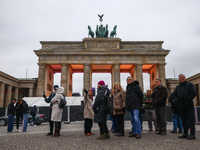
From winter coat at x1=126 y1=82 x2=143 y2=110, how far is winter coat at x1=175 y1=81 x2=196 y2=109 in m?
1.39

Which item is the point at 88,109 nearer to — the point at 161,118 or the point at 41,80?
the point at 161,118

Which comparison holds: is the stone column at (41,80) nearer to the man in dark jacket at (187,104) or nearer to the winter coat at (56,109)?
the winter coat at (56,109)

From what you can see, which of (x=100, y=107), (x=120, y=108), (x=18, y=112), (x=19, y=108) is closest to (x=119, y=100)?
(x=120, y=108)

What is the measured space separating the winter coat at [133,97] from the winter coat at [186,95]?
54.9 inches

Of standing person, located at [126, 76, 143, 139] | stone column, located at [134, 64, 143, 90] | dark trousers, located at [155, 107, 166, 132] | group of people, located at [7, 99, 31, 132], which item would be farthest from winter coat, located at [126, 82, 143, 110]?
stone column, located at [134, 64, 143, 90]

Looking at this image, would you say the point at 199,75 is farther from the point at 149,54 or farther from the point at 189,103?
the point at 189,103

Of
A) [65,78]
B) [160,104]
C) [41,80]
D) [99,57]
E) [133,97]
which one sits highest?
[99,57]

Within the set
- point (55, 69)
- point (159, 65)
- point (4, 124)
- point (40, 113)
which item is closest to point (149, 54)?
point (159, 65)

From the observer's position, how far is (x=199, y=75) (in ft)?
121

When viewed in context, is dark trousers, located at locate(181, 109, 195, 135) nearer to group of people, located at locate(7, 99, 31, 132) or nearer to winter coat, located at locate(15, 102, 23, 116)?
group of people, located at locate(7, 99, 31, 132)

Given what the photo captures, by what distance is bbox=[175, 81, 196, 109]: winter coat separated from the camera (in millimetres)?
6209

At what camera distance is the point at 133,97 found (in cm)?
663

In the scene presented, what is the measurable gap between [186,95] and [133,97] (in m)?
1.82

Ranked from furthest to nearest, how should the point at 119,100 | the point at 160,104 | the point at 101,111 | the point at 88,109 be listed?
the point at 88,109, the point at 160,104, the point at 119,100, the point at 101,111
